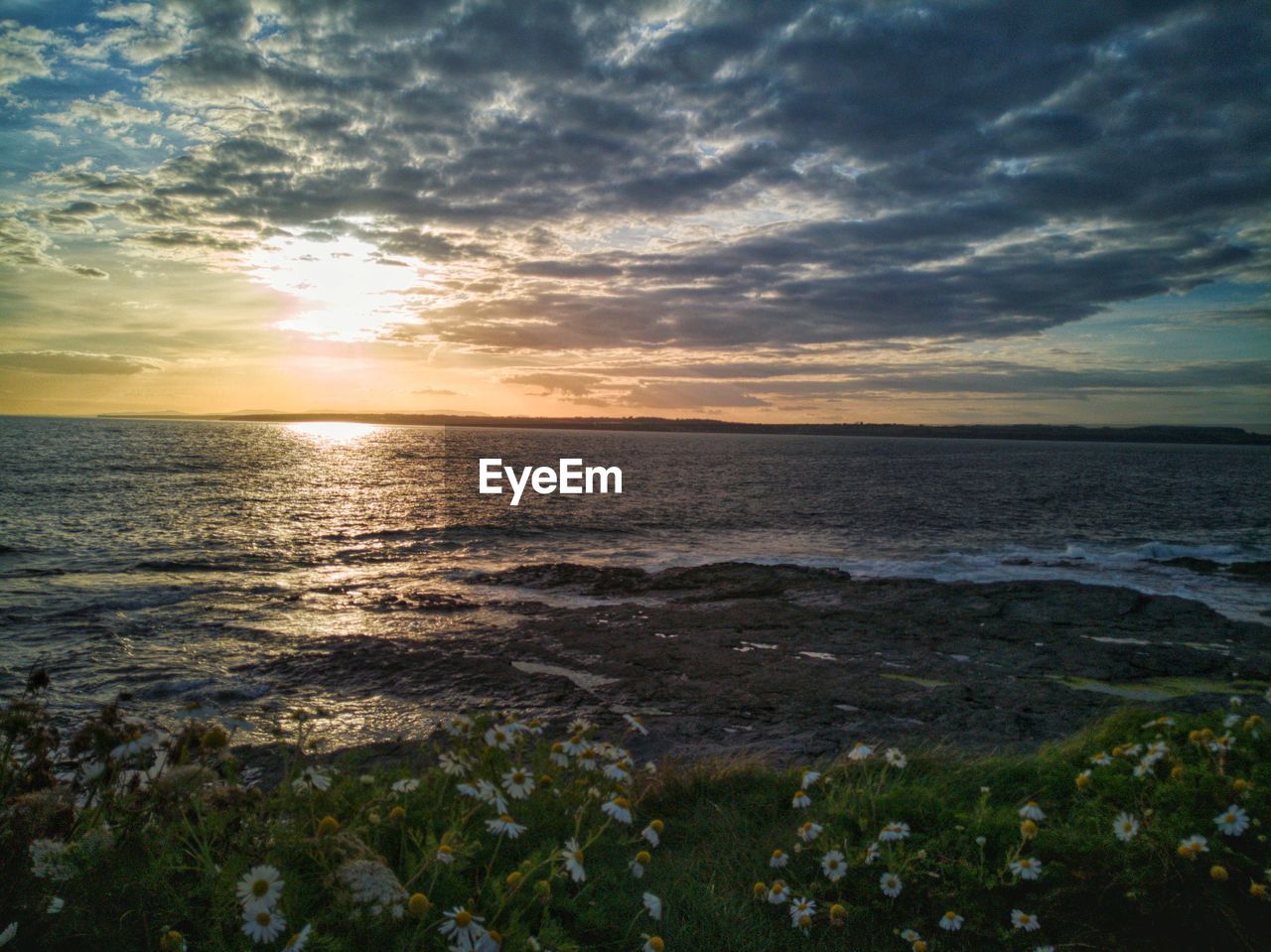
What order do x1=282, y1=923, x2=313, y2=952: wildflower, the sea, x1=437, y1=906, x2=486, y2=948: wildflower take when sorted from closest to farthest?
x1=282, y1=923, x2=313, y2=952: wildflower < x1=437, y1=906, x2=486, y2=948: wildflower < the sea

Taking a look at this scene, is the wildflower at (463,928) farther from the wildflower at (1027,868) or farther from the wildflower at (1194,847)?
the wildflower at (1194,847)

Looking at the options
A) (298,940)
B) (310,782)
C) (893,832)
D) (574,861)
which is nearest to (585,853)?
(574,861)

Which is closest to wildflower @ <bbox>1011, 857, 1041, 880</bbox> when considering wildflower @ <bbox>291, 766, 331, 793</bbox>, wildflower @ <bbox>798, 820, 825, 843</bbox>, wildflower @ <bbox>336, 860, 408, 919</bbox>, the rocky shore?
wildflower @ <bbox>798, 820, 825, 843</bbox>

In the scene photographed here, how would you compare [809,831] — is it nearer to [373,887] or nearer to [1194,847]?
[1194,847]

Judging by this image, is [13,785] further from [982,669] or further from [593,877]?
[982,669]

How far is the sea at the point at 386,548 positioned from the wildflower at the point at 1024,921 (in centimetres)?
775

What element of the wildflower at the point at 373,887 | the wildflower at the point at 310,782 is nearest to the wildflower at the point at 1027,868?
the wildflower at the point at 373,887

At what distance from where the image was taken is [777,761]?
863 cm

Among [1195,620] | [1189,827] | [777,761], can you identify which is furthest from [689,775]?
[1195,620]

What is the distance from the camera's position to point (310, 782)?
12.7 ft

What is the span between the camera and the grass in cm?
324

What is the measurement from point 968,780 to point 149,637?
16.0 metres
